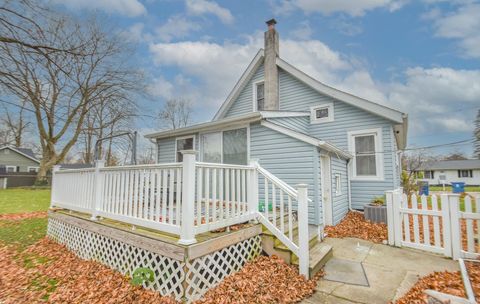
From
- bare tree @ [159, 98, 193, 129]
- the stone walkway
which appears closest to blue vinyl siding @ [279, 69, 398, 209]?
the stone walkway

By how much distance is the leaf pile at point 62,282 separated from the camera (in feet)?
10.2

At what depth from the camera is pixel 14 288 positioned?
11.4 feet

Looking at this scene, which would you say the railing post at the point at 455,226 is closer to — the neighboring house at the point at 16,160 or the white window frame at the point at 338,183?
the white window frame at the point at 338,183

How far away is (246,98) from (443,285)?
965 cm

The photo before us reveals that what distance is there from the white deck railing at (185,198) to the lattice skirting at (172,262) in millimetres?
386

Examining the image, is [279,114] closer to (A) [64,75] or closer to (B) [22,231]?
(A) [64,75]

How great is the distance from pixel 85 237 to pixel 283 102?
8524 mm

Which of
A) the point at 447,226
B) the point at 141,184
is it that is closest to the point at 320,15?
the point at 447,226

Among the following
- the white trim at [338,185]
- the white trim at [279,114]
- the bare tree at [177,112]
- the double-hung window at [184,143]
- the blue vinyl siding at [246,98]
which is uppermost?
the bare tree at [177,112]

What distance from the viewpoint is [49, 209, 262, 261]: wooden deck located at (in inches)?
117

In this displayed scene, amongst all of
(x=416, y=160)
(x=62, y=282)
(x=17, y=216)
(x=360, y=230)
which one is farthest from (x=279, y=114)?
(x=416, y=160)

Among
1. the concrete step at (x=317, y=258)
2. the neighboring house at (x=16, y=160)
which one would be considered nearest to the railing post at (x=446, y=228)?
the concrete step at (x=317, y=258)

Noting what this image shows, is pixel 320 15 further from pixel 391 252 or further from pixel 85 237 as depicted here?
pixel 85 237

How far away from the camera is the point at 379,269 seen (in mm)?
3912
